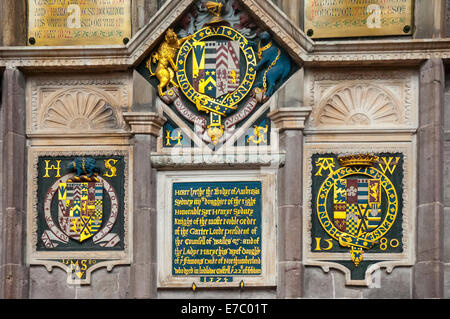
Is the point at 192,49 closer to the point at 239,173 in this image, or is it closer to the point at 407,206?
the point at 239,173

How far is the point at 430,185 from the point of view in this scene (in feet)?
41.1

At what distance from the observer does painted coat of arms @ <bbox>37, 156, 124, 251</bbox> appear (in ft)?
42.6

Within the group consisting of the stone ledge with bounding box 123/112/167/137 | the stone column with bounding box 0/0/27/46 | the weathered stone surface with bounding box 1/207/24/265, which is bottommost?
the weathered stone surface with bounding box 1/207/24/265

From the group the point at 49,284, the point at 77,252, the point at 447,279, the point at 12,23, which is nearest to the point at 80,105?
the point at 12,23

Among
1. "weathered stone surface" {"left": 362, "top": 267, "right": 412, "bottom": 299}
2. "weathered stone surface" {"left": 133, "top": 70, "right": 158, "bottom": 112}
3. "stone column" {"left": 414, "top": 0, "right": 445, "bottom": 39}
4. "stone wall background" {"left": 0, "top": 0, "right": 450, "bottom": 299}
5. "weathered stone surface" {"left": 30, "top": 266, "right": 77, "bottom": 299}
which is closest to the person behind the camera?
"stone wall background" {"left": 0, "top": 0, "right": 450, "bottom": 299}

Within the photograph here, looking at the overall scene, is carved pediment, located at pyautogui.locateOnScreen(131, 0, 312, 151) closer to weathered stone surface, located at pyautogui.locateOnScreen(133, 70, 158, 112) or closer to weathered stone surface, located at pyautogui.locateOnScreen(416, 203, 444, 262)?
weathered stone surface, located at pyautogui.locateOnScreen(133, 70, 158, 112)

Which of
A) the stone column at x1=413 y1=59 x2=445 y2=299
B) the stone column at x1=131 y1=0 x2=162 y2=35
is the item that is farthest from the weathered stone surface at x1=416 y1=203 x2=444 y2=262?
the stone column at x1=131 y1=0 x2=162 y2=35

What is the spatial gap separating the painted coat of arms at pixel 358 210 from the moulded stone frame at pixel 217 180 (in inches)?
21.8

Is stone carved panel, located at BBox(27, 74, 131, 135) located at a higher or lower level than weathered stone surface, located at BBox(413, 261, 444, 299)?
higher

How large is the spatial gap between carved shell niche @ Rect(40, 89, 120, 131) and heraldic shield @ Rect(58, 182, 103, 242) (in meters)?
0.80

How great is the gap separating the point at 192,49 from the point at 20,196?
3.04m

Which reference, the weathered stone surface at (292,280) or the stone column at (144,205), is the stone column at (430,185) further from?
the stone column at (144,205)

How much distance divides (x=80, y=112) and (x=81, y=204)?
1262mm

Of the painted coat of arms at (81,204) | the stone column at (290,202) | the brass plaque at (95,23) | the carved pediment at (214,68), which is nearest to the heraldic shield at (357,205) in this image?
the stone column at (290,202)
